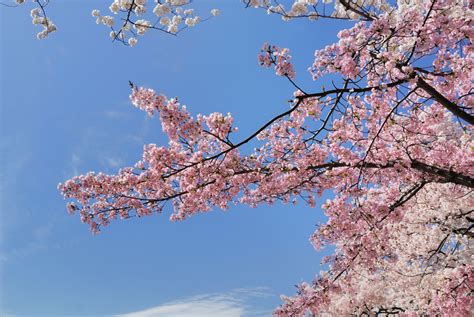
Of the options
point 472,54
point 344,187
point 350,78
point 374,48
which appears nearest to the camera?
point 350,78

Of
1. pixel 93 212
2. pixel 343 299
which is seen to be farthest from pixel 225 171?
pixel 343 299

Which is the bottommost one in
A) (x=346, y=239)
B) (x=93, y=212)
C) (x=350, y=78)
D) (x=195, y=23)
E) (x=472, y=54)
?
(x=346, y=239)

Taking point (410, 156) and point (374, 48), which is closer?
point (374, 48)

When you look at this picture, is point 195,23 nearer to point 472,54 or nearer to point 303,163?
point 303,163

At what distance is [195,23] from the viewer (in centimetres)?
902

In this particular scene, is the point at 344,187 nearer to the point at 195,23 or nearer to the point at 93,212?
the point at 195,23

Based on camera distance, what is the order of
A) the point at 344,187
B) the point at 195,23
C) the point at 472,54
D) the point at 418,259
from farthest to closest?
the point at 418,259 < the point at 344,187 < the point at 195,23 < the point at 472,54

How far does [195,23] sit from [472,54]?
231 inches

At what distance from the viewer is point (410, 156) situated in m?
9.08

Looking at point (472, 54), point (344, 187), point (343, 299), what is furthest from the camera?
point (343, 299)

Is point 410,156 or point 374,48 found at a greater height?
point 374,48

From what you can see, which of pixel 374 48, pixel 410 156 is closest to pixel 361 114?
pixel 410 156

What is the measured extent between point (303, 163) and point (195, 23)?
3.99 metres

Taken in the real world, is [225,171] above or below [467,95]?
below
